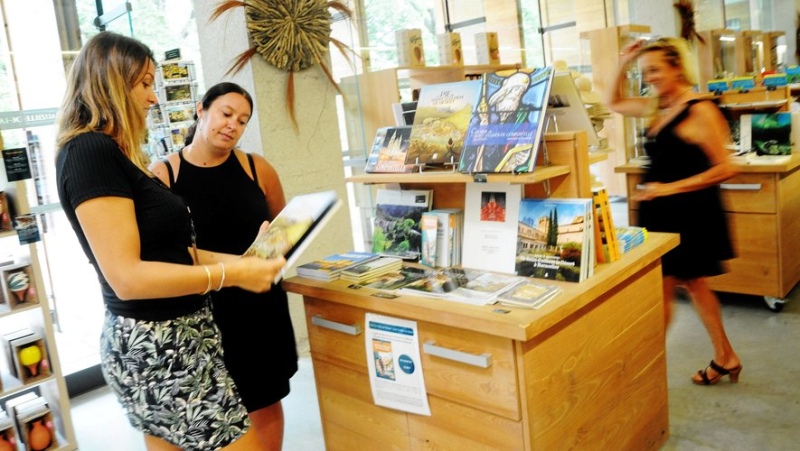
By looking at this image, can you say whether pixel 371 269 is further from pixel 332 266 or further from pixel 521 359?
pixel 521 359

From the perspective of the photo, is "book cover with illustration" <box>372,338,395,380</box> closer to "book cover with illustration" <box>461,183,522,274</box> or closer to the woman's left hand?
"book cover with illustration" <box>461,183,522,274</box>

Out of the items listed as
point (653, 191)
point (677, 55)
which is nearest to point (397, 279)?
point (653, 191)

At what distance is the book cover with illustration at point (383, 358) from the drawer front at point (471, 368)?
0.47ft

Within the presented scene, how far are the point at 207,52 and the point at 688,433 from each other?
323 cm

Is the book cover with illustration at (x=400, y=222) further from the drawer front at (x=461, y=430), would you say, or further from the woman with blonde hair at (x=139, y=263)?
the woman with blonde hair at (x=139, y=263)

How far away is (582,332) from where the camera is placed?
6.34 feet

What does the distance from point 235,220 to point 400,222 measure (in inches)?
26.1

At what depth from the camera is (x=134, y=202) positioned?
4.91ft

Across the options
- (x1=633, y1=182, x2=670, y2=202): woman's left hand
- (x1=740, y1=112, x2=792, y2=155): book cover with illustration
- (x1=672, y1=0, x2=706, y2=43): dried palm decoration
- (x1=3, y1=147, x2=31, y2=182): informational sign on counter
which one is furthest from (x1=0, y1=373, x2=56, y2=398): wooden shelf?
(x1=672, y1=0, x2=706, y2=43): dried palm decoration

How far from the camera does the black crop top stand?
1.42 meters

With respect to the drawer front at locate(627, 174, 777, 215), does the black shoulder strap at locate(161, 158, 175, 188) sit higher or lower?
higher

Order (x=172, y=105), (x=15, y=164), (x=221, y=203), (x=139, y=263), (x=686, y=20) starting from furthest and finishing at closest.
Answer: (x=686, y=20) < (x=172, y=105) < (x=15, y=164) < (x=221, y=203) < (x=139, y=263)

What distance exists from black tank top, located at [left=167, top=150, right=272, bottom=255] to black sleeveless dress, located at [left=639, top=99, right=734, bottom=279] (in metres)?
1.81

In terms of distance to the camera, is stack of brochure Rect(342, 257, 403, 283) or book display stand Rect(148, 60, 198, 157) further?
book display stand Rect(148, 60, 198, 157)
